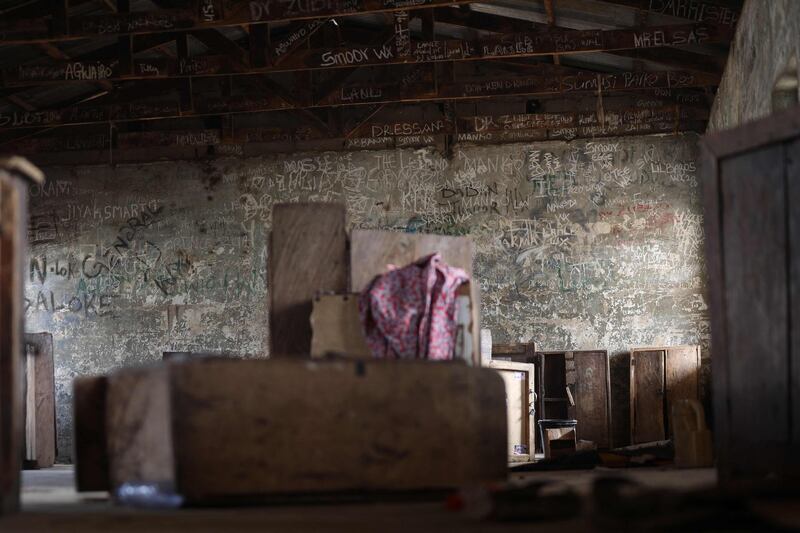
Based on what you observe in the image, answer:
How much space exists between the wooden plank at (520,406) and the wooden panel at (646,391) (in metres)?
2.08

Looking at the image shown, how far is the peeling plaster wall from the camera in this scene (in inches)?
571

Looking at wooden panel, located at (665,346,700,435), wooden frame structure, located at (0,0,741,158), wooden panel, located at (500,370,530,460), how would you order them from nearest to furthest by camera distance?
wooden frame structure, located at (0,0,741,158) → wooden panel, located at (500,370,530,460) → wooden panel, located at (665,346,700,435)

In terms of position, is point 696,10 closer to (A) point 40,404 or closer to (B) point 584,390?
(B) point 584,390

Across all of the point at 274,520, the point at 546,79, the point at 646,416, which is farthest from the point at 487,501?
the point at 646,416

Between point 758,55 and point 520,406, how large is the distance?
5419 millimetres

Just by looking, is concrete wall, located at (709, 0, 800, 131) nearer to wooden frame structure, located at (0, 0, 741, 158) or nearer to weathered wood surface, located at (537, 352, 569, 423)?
wooden frame structure, located at (0, 0, 741, 158)

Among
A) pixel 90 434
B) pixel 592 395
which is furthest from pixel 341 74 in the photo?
pixel 90 434

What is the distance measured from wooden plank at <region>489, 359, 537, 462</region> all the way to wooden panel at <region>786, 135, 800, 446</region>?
7.15 metres

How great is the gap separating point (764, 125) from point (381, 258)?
10.2ft

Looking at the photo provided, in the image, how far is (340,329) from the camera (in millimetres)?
6797

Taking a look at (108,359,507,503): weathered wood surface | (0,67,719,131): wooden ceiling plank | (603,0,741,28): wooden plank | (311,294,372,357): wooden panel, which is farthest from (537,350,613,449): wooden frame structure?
(108,359,507,503): weathered wood surface

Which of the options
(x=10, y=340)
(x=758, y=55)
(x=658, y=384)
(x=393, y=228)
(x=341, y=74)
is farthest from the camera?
(x=393, y=228)

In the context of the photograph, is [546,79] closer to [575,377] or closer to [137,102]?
[575,377]

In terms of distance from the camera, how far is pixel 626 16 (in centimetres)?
1180
